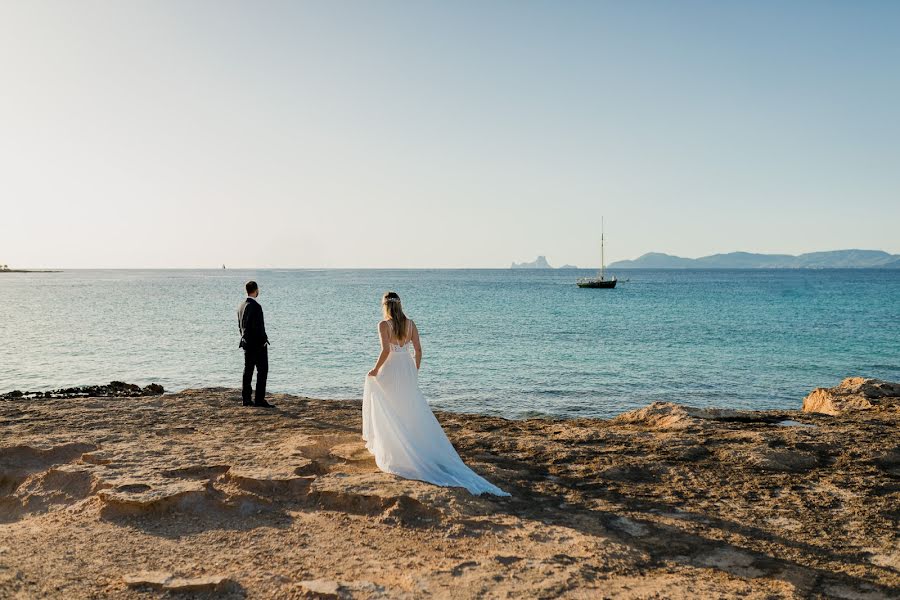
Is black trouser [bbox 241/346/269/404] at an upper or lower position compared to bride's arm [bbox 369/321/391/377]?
lower

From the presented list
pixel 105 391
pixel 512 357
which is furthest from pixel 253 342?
pixel 512 357

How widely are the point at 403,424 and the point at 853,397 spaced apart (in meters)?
10.5

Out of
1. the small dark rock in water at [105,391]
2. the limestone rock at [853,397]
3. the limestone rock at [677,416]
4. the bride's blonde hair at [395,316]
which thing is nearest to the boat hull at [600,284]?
the limestone rock at [853,397]

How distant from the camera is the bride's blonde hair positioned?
23.6 feet

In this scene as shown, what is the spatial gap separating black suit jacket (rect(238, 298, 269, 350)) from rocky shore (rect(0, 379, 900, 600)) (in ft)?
6.74

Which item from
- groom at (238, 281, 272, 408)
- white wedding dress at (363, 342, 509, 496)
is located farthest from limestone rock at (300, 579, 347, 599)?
groom at (238, 281, 272, 408)

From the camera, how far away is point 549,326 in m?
39.6

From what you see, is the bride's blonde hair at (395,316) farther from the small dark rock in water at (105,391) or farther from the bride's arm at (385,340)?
the small dark rock in water at (105,391)

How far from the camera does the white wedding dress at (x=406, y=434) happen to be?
256 inches

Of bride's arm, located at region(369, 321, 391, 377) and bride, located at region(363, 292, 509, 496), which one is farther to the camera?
bride's arm, located at region(369, 321, 391, 377)

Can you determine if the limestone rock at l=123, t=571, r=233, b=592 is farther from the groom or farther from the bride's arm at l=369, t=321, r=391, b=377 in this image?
the groom

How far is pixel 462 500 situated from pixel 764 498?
306 cm

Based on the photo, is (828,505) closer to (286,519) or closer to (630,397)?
(286,519)

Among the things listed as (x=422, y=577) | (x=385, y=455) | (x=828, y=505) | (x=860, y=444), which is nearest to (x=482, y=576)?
(x=422, y=577)
